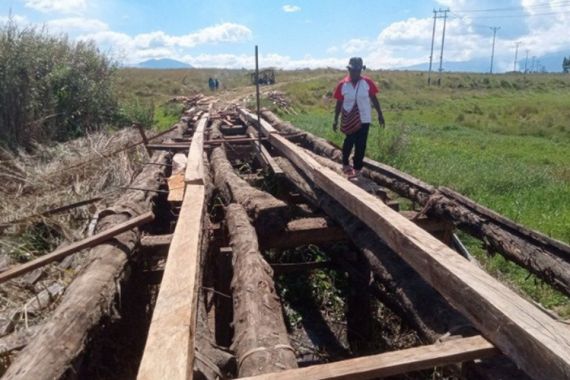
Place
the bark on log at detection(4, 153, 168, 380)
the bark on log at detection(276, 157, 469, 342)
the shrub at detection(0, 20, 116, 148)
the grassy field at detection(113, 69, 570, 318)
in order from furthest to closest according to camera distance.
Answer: the shrub at detection(0, 20, 116, 148)
the grassy field at detection(113, 69, 570, 318)
the bark on log at detection(276, 157, 469, 342)
the bark on log at detection(4, 153, 168, 380)

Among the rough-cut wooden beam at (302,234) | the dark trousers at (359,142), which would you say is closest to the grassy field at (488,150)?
the rough-cut wooden beam at (302,234)

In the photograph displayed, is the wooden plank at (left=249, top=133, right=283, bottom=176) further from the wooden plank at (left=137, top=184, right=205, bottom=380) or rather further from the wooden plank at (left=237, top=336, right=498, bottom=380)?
the wooden plank at (left=237, top=336, right=498, bottom=380)

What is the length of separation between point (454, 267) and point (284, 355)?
97 cm

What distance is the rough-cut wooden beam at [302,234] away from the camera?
4039mm

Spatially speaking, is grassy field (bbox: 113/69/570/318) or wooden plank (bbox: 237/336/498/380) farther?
grassy field (bbox: 113/69/570/318)

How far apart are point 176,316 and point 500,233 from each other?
8.71 ft

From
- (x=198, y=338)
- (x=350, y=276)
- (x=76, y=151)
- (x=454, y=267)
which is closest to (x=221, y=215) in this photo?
(x=350, y=276)

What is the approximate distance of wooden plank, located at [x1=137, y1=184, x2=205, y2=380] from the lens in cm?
183

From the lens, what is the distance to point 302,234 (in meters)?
4.13

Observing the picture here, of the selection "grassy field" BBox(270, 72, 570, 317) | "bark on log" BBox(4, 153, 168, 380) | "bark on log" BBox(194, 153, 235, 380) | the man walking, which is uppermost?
the man walking

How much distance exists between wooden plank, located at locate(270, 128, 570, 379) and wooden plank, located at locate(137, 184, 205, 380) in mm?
1204

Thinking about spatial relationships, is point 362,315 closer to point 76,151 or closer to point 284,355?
point 284,355

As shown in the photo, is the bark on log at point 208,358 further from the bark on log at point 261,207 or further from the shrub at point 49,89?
the shrub at point 49,89

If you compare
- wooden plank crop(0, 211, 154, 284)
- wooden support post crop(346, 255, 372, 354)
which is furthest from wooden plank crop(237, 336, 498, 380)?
wooden support post crop(346, 255, 372, 354)
